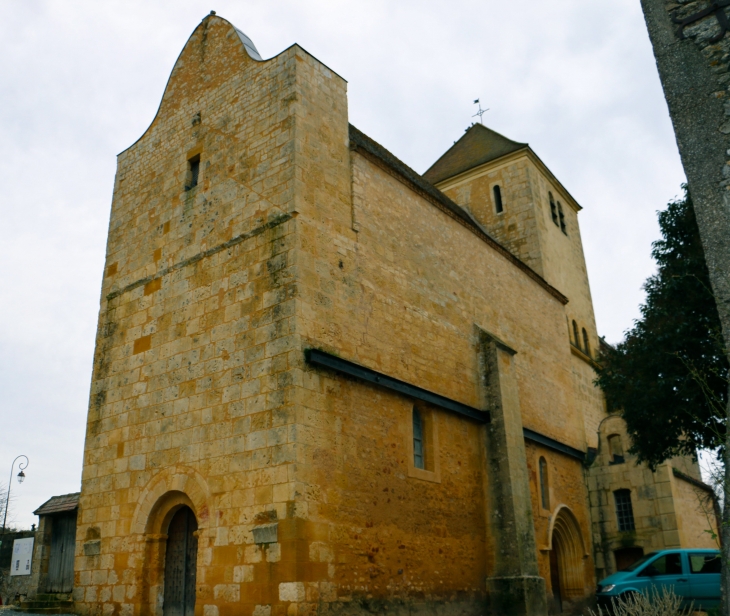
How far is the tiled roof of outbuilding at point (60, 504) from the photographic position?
13.4 metres

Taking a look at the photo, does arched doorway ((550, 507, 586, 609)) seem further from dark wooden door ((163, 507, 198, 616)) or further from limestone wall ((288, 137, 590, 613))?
dark wooden door ((163, 507, 198, 616))

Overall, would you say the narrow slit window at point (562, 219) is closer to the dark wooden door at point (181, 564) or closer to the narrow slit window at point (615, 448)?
the narrow slit window at point (615, 448)

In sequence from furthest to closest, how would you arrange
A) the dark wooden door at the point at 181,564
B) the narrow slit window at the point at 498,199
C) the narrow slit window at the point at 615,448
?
the narrow slit window at the point at 498,199, the narrow slit window at the point at 615,448, the dark wooden door at the point at 181,564

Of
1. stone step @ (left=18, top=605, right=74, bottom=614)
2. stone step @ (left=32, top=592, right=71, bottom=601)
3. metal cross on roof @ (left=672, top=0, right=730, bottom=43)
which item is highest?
metal cross on roof @ (left=672, top=0, right=730, bottom=43)

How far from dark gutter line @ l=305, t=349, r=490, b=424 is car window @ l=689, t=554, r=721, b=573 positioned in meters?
4.48

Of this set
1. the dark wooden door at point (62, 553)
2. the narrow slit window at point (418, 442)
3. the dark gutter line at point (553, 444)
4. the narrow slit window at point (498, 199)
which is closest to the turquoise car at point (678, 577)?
the dark gutter line at point (553, 444)

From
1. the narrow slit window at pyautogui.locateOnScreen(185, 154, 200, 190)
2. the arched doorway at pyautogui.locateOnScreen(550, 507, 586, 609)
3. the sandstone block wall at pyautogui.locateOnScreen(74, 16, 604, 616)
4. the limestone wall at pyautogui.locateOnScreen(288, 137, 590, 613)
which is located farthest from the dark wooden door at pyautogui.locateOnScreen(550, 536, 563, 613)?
the narrow slit window at pyautogui.locateOnScreen(185, 154, 200, 190)

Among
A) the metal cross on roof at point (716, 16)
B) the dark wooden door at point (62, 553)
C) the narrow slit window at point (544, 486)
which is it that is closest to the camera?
the metal cross on roof at point (716, 16)

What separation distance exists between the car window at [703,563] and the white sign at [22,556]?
14222 millimetres

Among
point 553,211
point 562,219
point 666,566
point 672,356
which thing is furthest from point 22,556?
point 562,219

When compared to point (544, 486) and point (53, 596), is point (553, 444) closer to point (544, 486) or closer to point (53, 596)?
point (544, 486)

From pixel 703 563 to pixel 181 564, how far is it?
9.43m

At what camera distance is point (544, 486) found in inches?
622

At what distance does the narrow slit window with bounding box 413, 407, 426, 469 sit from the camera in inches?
465
